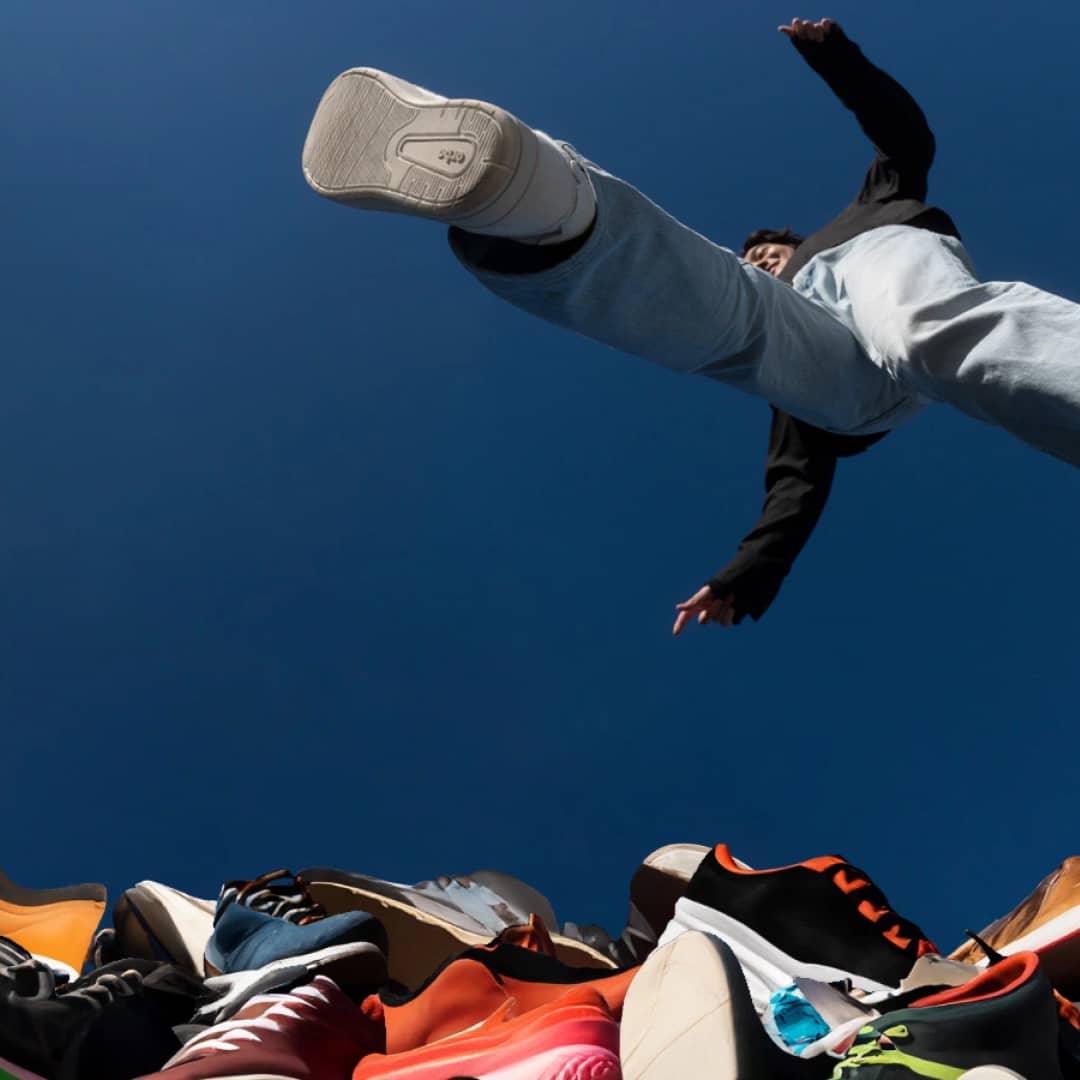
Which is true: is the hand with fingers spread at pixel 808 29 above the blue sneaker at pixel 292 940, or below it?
above

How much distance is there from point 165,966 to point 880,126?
189 centimetres

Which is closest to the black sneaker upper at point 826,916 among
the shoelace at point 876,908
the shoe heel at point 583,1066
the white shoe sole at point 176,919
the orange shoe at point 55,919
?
the shoelace at point 876,908

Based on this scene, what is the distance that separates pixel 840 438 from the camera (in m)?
2.25

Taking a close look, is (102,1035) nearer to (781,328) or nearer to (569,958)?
(569,958)

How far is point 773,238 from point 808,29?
0.54 m

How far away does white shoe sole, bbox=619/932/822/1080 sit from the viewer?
37.6 inches

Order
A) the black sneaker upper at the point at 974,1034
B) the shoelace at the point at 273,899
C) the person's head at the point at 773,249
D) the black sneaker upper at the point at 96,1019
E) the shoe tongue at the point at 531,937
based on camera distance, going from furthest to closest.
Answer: the person's head at the point at 773,249, the shoelace at the point at 273,899, the shoe tongue at the point at 531,937, the black sneaker upper at the point at 96,1019, the black sneaker upper at the point at 974,1034

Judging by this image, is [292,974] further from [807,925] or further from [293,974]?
[807,925]

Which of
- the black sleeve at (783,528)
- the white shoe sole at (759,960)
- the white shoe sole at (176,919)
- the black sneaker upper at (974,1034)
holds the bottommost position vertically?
the white shoe sole at (176,919)

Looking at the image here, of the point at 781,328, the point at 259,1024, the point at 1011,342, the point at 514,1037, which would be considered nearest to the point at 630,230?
the point at 781,328

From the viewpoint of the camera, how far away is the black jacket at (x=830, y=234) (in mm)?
2072

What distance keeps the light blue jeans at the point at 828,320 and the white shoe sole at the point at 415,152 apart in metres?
0.11

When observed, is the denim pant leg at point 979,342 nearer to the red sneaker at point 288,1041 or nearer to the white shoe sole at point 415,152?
the white shoe sole at point 415,152

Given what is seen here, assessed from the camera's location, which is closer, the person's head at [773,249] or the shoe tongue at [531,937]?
the shoe tongue at [531,937]
